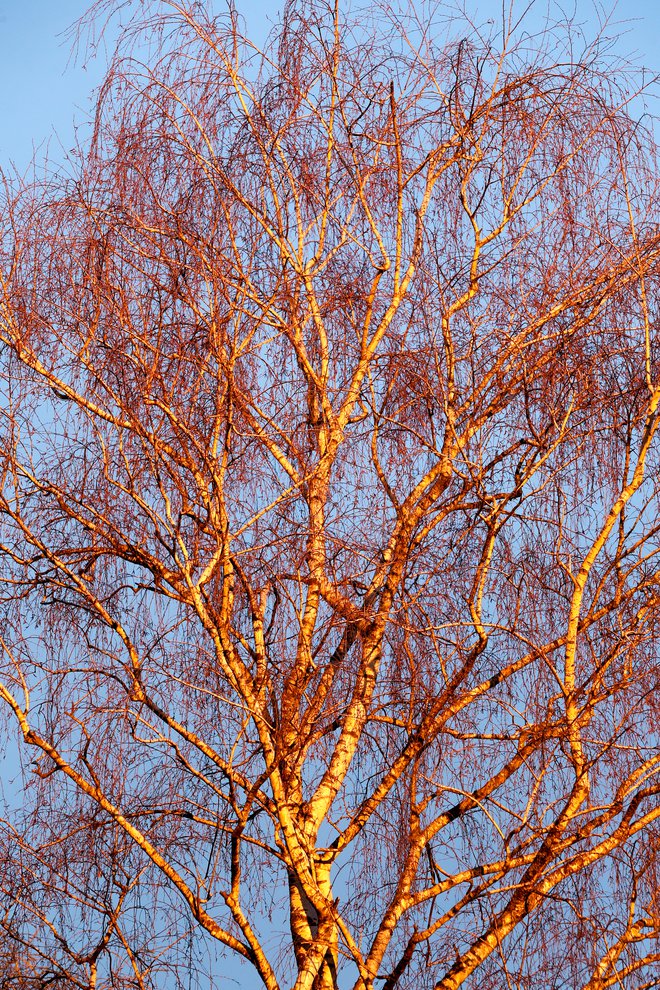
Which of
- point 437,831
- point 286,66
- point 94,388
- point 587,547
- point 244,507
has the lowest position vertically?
point 437,831

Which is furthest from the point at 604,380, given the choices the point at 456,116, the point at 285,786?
the point at 285,786

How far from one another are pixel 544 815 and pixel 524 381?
6.50 feet

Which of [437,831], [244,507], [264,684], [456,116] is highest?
[456,116]

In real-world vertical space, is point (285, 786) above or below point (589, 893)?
above

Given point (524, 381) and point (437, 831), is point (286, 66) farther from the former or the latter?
point (437, 831)

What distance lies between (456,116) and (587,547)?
A: 2.41 meters

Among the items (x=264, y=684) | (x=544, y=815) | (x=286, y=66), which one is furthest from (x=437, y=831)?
(x=286, y=66)

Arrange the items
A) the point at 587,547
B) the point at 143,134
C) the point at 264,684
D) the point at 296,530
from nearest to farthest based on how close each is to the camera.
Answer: the point at 264,684
the point at 296,530
the point at 587,547
the point at 143,134

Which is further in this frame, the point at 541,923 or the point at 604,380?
the point at 604,380

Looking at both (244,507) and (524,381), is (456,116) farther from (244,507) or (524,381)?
(244,507)

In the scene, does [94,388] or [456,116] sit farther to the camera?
[456,116]

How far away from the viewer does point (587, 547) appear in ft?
20.2

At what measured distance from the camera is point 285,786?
18.0ft

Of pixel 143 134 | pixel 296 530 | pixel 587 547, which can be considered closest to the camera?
pixel 296 530
